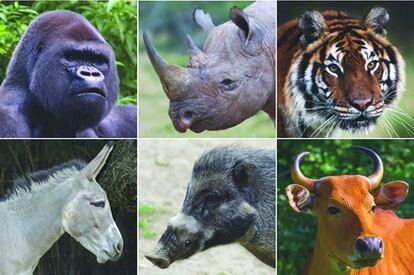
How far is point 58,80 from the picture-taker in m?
8.35

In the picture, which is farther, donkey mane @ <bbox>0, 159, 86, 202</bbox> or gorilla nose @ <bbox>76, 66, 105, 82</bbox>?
donkey mane @ <bbox>0, 159, 86, 202</bbox>

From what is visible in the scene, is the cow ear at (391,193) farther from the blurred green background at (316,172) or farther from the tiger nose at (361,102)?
the blurred green background at (316,172)

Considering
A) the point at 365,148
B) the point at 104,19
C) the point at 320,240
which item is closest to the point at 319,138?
the point at 365,148

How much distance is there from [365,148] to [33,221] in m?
2.47

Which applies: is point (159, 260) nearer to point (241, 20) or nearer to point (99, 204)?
point (99, 204)

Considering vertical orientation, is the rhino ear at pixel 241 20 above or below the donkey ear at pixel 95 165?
above

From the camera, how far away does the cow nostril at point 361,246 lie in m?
7.51

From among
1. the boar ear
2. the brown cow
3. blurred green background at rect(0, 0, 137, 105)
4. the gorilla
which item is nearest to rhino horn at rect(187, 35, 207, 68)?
blurred green background at rect(0, 0, 137, 105)

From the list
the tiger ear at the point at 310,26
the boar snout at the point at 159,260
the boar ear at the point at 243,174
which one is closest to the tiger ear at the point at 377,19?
the tiger ear at the point at 310,26

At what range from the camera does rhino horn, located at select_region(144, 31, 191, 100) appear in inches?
329

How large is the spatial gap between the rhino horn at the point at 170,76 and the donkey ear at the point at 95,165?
2.10 ft

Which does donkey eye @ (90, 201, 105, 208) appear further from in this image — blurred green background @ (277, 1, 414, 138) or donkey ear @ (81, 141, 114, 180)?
blurred green background @ (277, 1, 414, 138)

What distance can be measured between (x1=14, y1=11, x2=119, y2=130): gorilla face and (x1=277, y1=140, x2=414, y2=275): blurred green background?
170 cm

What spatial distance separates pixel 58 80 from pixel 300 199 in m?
1.95
